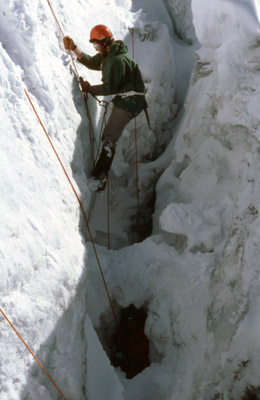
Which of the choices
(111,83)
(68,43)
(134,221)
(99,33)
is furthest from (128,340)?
(99,33)

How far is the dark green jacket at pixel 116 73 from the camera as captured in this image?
3.86 m

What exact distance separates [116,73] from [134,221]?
5.56 ft

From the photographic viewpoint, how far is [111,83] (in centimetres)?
391

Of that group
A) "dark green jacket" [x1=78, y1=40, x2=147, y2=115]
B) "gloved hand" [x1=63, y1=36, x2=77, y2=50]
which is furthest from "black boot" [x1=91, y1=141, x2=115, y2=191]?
"gloved hand" [x1=63, y1=36, x2=77, y2=50]

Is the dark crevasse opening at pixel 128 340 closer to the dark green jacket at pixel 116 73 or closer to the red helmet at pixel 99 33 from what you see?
the dark green jacket at pixel 116 73

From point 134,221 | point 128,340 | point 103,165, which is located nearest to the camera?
point 128,340

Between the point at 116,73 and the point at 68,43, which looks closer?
the point at 68,43

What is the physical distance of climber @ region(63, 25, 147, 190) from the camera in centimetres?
386

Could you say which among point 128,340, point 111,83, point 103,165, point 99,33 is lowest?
point 128,340

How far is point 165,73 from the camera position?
208 inches

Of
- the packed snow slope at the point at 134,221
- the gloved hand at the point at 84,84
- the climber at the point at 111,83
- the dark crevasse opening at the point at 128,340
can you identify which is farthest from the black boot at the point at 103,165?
the dark crevasse opening at the point at 128,340

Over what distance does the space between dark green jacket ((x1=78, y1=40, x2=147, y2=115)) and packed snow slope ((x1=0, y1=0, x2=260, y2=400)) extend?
6.9 inches

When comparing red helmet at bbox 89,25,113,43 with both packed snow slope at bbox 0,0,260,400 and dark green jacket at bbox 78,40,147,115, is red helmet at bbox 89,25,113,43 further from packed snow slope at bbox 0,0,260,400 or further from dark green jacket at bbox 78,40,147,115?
packed snow slope at bbox 0,0,260,400

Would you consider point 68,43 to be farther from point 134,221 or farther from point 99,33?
point 134,221
